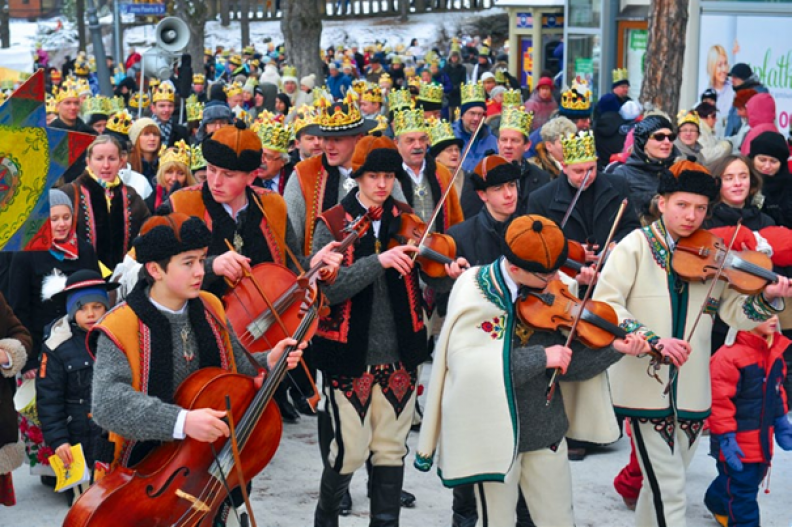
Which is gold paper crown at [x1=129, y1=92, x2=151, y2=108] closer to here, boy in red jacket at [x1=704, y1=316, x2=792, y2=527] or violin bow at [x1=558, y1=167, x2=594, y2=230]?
violin bow at [x1=558, y1=167, x2=594, y2=230]

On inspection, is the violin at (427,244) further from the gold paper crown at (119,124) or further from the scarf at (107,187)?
the gold paper crown at (119,124)

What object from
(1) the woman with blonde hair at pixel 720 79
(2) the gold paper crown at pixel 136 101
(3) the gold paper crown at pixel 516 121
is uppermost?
(3) the gold paper crown at pixel 516 121

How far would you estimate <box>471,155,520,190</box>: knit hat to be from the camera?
6883mm

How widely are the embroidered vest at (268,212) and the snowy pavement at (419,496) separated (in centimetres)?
159

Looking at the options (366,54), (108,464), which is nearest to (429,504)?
(108,464)

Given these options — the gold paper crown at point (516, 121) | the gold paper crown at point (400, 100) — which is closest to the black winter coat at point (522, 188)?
the gold paper crown at point (516, 121)

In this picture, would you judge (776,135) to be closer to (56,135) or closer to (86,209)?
(86,209)

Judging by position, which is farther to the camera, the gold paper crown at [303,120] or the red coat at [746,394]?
the gold paper crown at [303,120]

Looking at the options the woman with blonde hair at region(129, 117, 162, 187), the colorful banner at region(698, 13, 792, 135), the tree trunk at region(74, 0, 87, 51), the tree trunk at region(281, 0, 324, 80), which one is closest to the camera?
the woman with blonde hair at region(129, 117, 162, 187)

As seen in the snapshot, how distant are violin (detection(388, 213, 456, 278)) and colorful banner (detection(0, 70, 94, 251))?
168 cm

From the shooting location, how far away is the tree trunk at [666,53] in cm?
1526

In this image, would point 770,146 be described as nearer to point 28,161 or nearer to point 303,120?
point 303,120

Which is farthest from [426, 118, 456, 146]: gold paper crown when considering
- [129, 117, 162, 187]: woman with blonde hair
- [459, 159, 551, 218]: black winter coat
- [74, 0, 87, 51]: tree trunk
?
[74, 0, 87, 51]: tree trunk

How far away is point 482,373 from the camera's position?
553 centimetres
